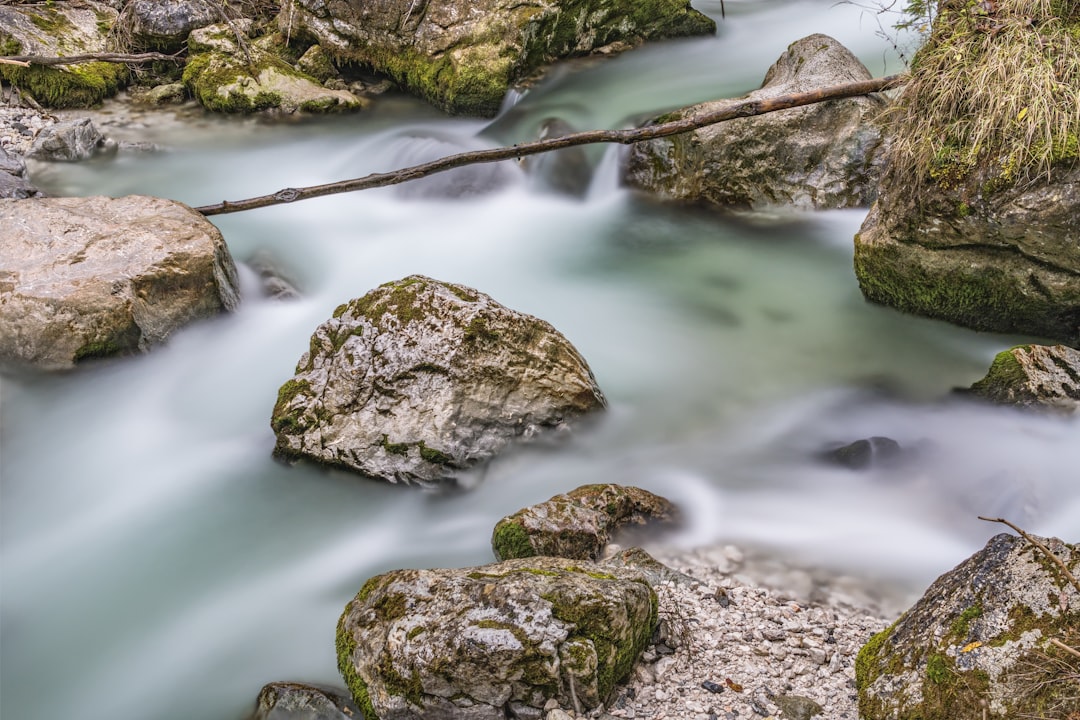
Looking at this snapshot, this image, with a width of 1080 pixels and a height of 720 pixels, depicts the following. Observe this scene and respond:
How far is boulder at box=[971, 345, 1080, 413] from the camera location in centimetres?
470

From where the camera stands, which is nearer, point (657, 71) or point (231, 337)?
point (231, 337)

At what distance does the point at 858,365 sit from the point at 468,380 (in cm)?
285

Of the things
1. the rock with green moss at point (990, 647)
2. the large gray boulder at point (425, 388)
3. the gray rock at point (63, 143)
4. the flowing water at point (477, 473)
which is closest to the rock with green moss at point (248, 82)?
the gray rock at point (63, 143)

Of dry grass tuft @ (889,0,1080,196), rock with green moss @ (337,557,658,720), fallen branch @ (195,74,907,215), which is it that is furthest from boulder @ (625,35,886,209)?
rock with green moss @ (337,557,658,720)

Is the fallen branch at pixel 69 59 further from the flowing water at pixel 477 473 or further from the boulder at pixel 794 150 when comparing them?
the boulder at pixel 794 150

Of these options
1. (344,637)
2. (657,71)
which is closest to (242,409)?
(344,637)

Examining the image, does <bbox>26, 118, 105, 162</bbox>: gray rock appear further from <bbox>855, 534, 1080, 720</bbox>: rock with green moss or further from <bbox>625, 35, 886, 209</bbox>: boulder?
<bbox>855, 534, 1080, 720</bbox>: rock with green moss

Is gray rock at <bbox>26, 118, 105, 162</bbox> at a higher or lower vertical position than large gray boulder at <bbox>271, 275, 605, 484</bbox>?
higher

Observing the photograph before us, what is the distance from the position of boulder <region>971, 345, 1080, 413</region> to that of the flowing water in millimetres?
118

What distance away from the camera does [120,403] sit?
5.57 meters

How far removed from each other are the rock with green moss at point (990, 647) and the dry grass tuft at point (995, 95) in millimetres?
3081

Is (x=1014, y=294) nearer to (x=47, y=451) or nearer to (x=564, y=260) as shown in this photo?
(x=564, y=260)

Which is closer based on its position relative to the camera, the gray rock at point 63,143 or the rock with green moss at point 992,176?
the rock with green moss at point 992,176

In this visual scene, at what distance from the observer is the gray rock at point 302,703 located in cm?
313
